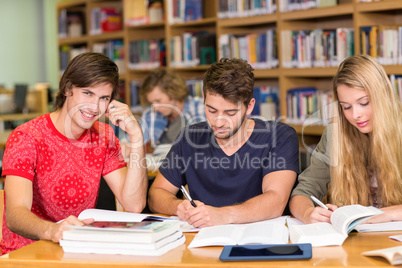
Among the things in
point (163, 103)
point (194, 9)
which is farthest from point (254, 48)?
point (163, 103)

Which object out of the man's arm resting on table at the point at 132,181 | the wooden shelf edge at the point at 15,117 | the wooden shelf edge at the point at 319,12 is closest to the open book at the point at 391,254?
the man's arm resting on table at the point at 132,181

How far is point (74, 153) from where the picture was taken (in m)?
2.05

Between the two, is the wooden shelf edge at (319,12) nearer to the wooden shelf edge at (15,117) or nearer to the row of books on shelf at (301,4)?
the row of books on shelf at (301,4)

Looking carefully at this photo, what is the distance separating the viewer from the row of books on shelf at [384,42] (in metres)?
3.49

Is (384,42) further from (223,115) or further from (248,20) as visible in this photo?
(223,115)

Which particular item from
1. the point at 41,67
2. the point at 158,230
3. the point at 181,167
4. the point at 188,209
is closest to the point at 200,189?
the point at 181,167

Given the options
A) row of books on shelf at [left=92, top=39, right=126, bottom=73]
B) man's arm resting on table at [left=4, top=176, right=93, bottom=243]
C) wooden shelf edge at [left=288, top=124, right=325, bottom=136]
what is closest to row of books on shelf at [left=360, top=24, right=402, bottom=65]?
wooden shelf edge at [left=288, top=124, right=325, bottom=136]

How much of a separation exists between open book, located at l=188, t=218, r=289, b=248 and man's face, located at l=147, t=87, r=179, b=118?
7.83ft

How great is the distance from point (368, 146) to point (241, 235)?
725 millimetres

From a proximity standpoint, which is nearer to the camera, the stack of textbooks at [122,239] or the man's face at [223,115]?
the stack of textbooks at [122,239]

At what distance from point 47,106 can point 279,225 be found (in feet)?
21.8

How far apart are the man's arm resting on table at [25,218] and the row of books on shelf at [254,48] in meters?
2.88

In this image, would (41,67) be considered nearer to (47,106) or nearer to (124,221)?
(47,106)

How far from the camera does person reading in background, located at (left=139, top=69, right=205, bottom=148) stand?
13.1 feet
